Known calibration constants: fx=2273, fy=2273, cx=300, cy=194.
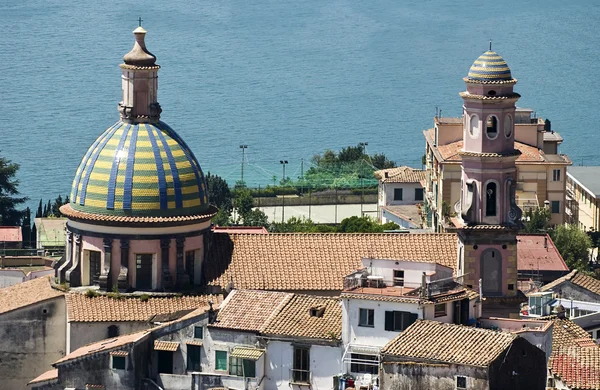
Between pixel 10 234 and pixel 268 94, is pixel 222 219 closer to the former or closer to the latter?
pixel 10 234

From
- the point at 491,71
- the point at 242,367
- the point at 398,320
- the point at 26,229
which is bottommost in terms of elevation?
the point at 242,367

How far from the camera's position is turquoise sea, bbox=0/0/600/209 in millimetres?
142125

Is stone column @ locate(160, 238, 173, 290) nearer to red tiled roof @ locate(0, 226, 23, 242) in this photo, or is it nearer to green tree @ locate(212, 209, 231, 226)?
red tiled roof @ locate(0, 226, 23, 242)


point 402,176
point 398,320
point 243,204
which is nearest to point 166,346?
point 398,320

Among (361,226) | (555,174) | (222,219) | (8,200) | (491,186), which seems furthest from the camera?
(8,200)

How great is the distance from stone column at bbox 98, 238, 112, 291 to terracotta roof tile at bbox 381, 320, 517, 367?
11.8 m

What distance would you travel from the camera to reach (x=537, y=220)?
9331 cm

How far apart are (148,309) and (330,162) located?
62.8m

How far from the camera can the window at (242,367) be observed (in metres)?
56.9

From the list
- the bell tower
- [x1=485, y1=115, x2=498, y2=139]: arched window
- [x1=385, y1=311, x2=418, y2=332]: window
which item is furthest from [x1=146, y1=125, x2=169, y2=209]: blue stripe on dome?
[x1=385, y1=311, x2=418, y2=332]: window

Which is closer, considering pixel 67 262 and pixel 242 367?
pixel 242 367

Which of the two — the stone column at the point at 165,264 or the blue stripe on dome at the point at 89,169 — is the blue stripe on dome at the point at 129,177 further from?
the stone column at the point at 165,264

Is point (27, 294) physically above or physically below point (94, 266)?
below

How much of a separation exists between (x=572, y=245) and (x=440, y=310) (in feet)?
106
